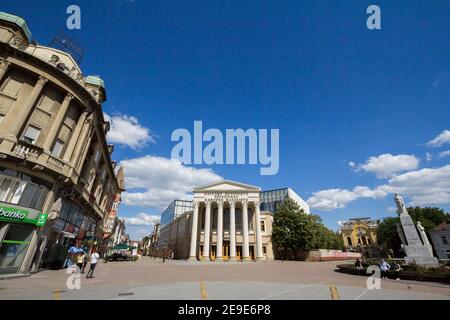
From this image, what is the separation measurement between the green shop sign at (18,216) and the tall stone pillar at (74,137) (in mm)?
4826

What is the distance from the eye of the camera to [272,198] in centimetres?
9769

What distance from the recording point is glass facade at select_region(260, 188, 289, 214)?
94.2 m

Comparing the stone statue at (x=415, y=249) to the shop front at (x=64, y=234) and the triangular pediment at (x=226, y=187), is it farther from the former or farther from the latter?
the triangular pediment at (x=226, y=187)

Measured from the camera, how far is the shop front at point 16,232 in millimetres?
13031

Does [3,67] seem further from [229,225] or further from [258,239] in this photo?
[229,225]

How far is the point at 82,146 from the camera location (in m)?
19.7

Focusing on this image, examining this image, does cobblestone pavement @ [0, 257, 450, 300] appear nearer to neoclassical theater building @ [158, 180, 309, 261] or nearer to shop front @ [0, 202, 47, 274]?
shop front @ [0, 202, 47, 274]

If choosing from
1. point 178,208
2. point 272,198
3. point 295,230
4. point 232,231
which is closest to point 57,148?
point 232,231

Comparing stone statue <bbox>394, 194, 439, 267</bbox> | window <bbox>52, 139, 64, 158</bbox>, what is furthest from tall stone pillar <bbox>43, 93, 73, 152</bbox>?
stone statue <bbox>394, 194, 439, 267</bbox>

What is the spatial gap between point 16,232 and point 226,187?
4277cm

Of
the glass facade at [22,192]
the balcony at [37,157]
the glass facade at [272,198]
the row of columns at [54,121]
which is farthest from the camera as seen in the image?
the glass facade at [272,198]

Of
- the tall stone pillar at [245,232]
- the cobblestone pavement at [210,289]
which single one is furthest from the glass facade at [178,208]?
the cobblestone pavement at [210,289]
